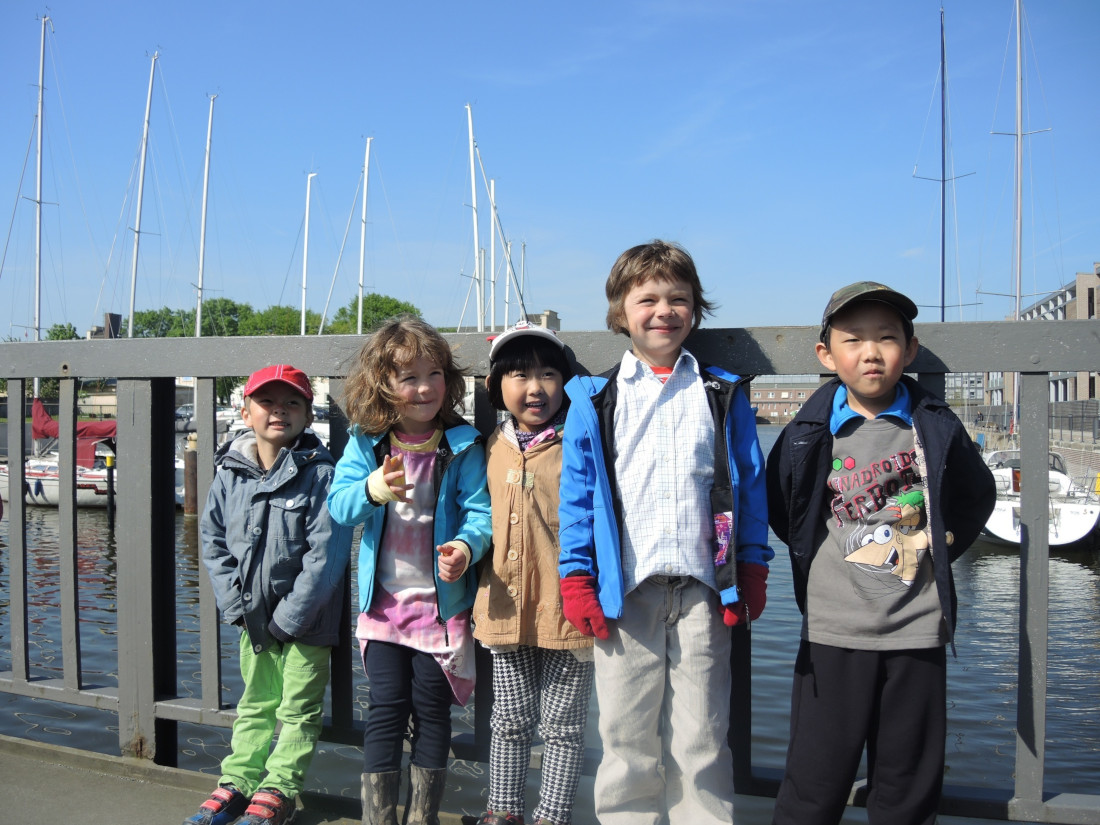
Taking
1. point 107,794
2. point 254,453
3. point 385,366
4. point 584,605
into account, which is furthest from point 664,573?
point 107,794

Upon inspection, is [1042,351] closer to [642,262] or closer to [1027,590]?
[1027,590]

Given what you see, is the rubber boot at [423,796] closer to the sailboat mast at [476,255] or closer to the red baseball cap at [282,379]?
the red baseball cap at [282,379]

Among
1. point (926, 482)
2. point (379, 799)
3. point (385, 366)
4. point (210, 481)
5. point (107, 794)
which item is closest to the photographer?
point (926, 482)

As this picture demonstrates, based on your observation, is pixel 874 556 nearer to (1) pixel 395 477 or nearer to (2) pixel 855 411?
(2) pixel 855 411

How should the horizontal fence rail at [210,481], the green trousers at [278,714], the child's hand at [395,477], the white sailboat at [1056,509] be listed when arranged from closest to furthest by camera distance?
the horizontal fence rail at [210,481] < the child's hand at [395,477] < the green trousers at [278,714] < the white sailboat at [1056,509]

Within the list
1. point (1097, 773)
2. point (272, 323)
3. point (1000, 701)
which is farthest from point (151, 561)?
point (272, 323)

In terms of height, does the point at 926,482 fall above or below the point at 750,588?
above

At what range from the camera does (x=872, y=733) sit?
2.37 meters

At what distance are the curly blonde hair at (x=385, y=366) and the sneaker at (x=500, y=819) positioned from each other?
1.20 m

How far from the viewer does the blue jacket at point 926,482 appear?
2221 millimetres

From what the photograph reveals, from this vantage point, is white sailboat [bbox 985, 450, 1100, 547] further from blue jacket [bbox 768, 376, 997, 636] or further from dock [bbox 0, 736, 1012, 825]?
dock [bbox 0, 736, 1012, 825]

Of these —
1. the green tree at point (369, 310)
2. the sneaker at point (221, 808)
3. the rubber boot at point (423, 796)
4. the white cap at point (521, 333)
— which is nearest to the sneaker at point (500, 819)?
the rubber boot at point (423, 796)

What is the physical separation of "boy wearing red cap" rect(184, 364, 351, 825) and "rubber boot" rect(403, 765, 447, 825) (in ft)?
1.36

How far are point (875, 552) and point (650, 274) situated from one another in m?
0.99
